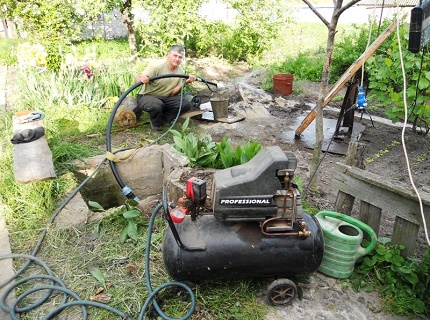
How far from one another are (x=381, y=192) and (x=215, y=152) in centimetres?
161

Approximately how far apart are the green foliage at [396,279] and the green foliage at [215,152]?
133 centimetres

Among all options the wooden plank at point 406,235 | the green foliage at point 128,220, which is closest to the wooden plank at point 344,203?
the wooden plank at point 406,235

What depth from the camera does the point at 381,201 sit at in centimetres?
271

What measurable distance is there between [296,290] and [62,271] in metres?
1.73

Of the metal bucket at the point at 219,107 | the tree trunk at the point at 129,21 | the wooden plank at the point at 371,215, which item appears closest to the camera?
the wooden plank at the point at 371,215

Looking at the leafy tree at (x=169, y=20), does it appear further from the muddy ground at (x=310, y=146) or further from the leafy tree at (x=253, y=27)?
the leafy tree at (x=253, y=27)

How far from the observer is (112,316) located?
2311 millimetres

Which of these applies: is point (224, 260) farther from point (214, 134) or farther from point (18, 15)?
point (18, 15)

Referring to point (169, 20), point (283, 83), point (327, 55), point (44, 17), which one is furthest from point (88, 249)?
point (44, 17)

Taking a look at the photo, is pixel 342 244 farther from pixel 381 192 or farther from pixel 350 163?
pixel 350 163

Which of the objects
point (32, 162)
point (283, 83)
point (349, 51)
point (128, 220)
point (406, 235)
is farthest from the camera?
point (349, 51)

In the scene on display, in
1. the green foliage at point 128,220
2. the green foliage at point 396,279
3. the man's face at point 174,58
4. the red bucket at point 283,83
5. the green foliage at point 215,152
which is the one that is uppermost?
the man's face at point 174,58

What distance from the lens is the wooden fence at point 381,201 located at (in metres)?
2.54

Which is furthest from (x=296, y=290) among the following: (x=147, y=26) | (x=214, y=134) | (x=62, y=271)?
(x=147, y=26)
